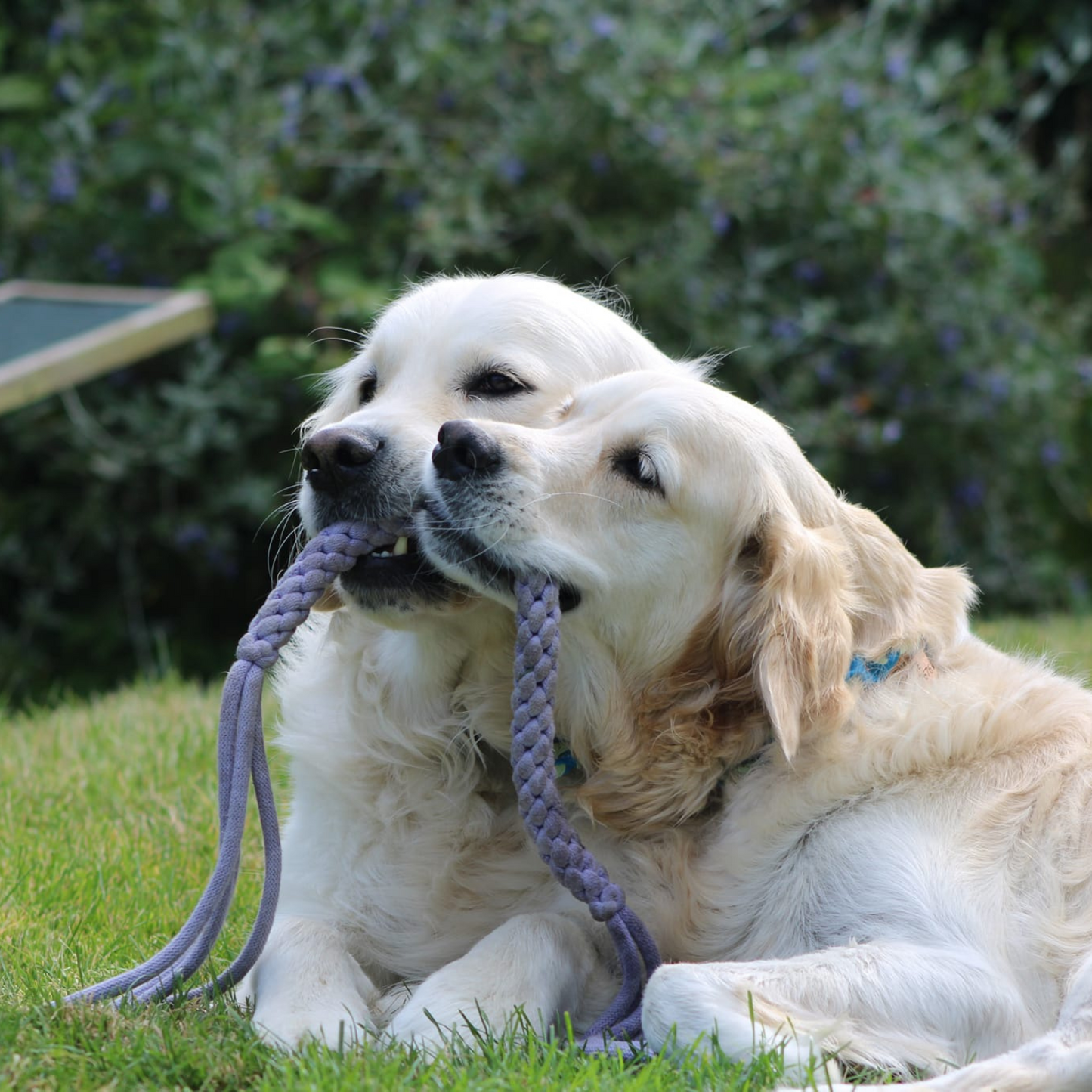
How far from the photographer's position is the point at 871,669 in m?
2.83

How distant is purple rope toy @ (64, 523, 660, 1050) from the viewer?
2.41 m

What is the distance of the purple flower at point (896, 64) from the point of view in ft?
22.5

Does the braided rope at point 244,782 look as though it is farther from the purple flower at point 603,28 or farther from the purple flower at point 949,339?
the purple flower at point 949,339

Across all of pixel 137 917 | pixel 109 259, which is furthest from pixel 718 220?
pixel 137 917

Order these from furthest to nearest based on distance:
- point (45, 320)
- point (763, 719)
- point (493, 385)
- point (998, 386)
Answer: point (998, 386), point (45, 320), point (493, 385), point (763, 719)

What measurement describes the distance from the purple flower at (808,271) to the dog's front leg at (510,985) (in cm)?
449

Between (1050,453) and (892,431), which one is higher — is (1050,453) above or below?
below

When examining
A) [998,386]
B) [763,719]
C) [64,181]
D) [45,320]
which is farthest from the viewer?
[998,386]

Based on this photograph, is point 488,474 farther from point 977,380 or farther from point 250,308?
point 977,380

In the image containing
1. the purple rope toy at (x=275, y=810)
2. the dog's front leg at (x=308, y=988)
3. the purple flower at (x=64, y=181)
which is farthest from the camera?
the purple flower at (x=64, y=181)

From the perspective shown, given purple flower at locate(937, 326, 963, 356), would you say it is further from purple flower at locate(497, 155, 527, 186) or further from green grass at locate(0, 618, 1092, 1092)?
purple flower at locate(497, 155, 527, 186)

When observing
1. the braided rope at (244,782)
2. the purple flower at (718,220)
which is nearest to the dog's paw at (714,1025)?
the braided rope at (244,782)

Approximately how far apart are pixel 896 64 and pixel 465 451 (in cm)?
505

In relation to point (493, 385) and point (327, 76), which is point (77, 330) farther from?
point (493, 385)
